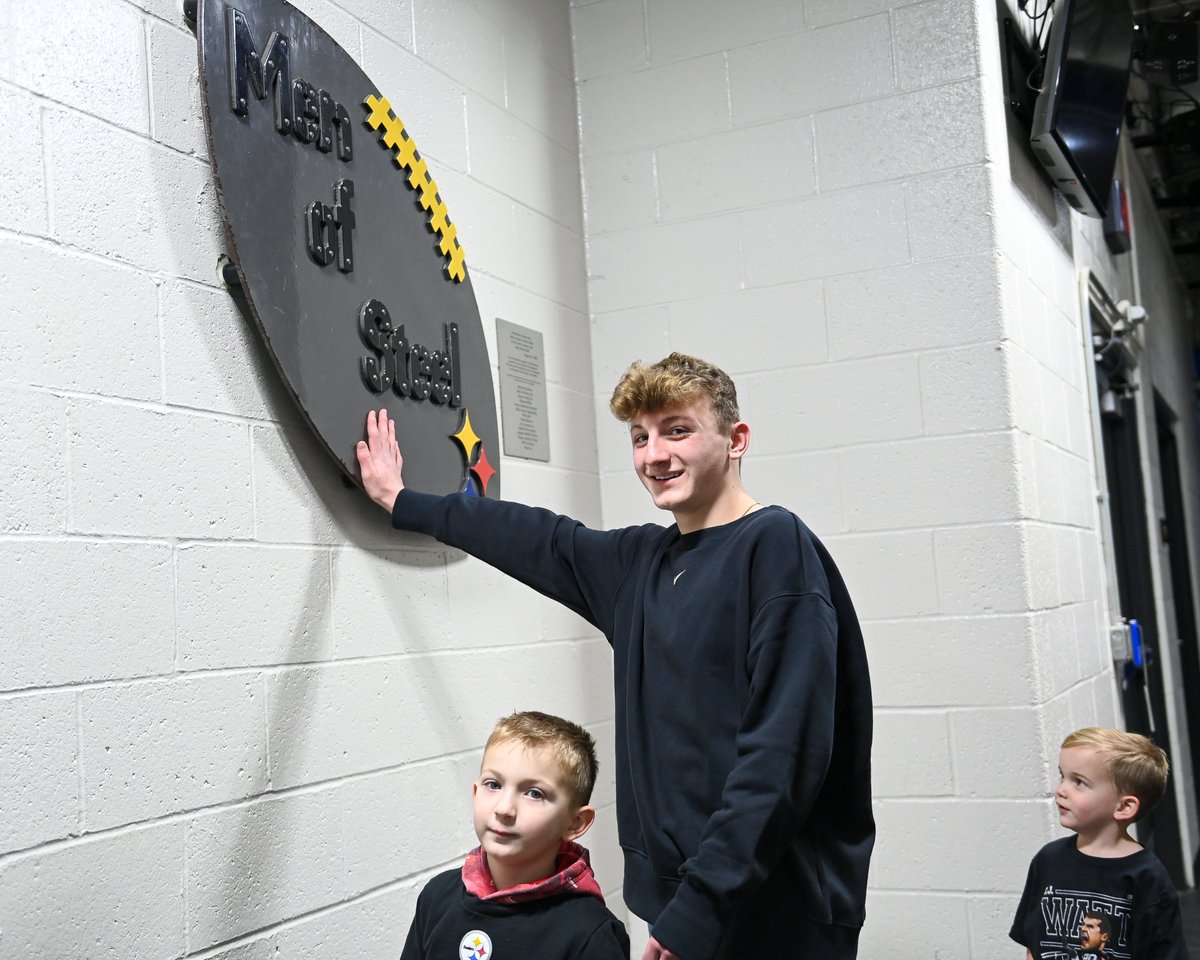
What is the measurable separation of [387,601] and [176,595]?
519 mm

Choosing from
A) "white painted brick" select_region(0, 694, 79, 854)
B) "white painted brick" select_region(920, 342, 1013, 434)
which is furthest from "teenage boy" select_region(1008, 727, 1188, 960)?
"white painted brick" select_region(0, 694, 79, 854)

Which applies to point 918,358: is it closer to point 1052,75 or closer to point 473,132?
point 1052,75

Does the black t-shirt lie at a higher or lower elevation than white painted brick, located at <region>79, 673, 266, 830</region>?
lower

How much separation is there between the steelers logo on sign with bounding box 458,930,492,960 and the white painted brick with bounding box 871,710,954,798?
1392 millimetres

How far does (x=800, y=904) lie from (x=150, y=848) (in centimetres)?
91

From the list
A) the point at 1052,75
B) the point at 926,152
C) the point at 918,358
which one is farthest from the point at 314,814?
the point at 1052,75

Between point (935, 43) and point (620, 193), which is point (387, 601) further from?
point (935, 43)

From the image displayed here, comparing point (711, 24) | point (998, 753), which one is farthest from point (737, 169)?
point (998, 753)

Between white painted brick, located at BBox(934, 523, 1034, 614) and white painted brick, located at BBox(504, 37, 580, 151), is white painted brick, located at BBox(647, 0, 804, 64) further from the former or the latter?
white painted brick, located at BBox(934, 523, 1034, 614)

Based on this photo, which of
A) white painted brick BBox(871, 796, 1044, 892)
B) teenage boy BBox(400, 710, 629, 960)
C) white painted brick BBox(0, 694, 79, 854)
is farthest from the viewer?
white painted brick BBox(871, 796, 1044, 892)

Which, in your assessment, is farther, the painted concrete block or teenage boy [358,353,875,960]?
the painted concrete block

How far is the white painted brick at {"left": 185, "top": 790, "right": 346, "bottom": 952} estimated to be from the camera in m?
1.76

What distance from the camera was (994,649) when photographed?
277cm

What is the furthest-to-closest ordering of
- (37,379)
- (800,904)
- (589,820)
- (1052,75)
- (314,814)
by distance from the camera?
(1052,75) < (314,814) < (589,820) < (800,904) < (37,379)
